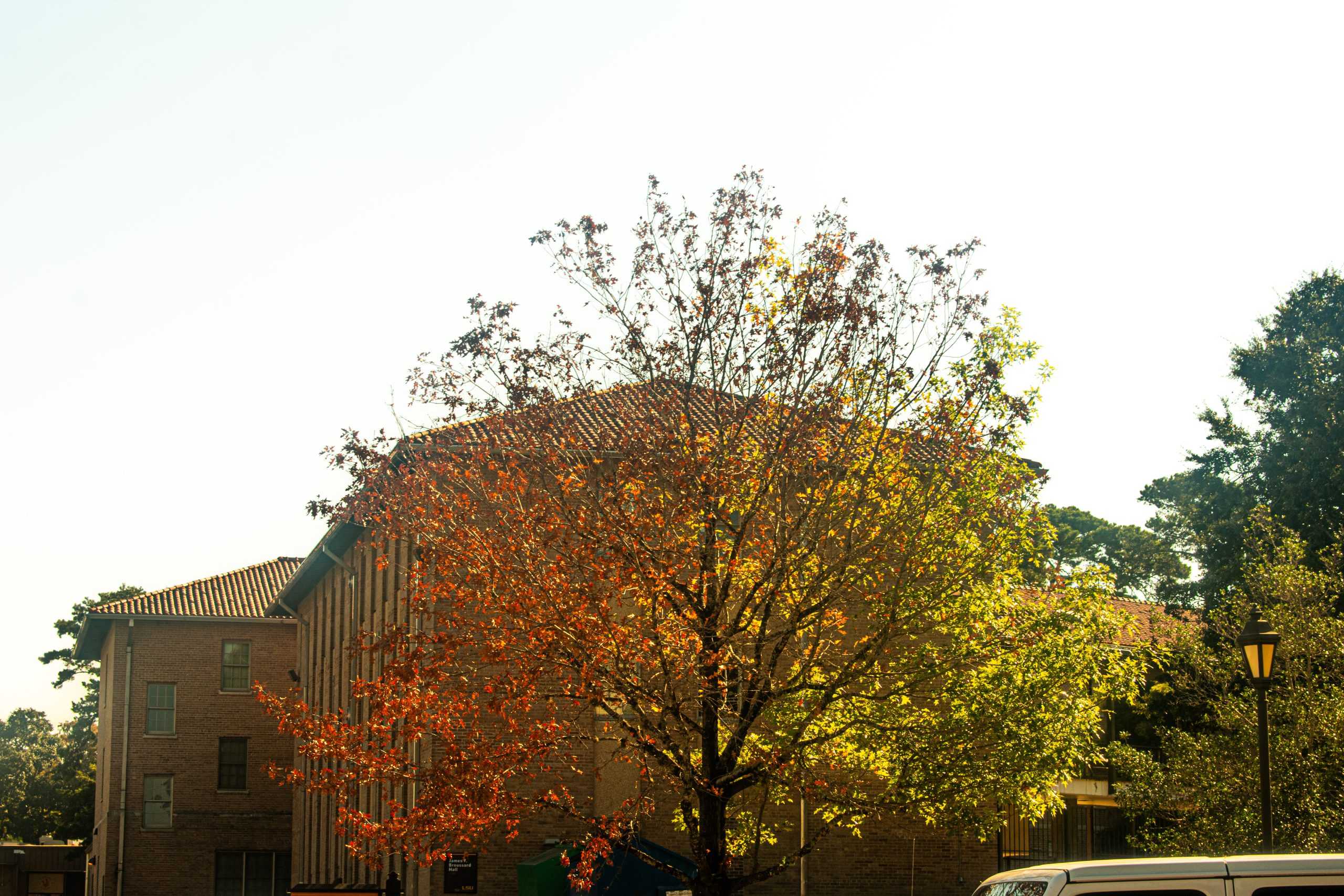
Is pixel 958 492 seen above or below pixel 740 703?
above

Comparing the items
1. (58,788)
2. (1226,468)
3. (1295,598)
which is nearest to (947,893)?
(1295,598)

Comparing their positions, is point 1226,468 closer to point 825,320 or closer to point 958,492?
point 958,492

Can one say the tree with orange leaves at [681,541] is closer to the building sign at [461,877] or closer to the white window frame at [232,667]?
the building sign at [461,877]

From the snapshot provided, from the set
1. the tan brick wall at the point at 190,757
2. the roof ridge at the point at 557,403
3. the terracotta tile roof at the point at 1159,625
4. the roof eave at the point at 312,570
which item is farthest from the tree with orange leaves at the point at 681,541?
the tan brick wall at the point at 190,757

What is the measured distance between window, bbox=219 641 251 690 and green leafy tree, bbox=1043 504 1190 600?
3021cm

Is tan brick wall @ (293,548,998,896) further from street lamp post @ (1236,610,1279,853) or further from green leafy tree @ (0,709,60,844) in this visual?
green leafy tree @ (0,709,60,844)

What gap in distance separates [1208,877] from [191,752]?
47.5 meters

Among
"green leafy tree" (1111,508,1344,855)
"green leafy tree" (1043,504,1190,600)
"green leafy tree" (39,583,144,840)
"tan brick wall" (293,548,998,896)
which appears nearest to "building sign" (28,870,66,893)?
"green leafy tree" (39,583,144,840)

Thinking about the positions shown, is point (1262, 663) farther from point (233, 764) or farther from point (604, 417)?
point (233, 764)

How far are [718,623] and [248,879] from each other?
40349mm

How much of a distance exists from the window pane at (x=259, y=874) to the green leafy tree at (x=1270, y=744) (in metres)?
36.6

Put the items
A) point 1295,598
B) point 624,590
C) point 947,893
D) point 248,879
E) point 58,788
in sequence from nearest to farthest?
point 624,590, point 1295,598, point 947,893, point 248,879, point 58,788

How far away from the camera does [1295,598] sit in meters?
19.1

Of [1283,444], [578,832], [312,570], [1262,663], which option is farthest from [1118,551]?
[1262,663]
